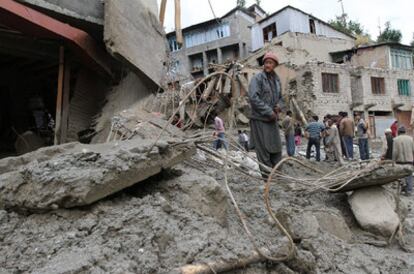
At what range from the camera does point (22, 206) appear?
2.35m

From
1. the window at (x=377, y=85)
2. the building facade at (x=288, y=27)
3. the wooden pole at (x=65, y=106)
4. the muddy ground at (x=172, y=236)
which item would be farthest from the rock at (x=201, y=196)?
the building facade at (x=288, y=27)

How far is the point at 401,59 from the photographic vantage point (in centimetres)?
3011

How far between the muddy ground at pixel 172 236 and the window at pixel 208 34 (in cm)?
3254

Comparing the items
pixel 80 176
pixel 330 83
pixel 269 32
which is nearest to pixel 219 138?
pixel 80 176

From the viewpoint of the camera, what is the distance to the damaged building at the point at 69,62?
479 cm

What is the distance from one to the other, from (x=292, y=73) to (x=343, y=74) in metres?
3.60

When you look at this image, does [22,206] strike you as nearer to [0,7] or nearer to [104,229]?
[104,229]

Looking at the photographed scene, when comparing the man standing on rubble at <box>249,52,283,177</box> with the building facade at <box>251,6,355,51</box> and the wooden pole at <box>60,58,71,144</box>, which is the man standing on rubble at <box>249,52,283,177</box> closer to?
the wooden pole at <box>60,58,71,144</box>

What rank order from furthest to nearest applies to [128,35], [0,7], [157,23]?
[157,23] → [128,35] → [0,7]

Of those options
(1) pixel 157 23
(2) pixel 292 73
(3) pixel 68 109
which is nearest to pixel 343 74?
(2) pixel 292 73

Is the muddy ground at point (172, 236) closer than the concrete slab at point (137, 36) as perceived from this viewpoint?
Yes

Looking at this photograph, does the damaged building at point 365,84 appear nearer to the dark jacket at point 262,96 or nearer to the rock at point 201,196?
the dark jacket at point 262,96

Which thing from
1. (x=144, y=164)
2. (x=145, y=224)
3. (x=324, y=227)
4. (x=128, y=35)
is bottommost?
(x=324, y=227)

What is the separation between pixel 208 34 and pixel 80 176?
33767mm
